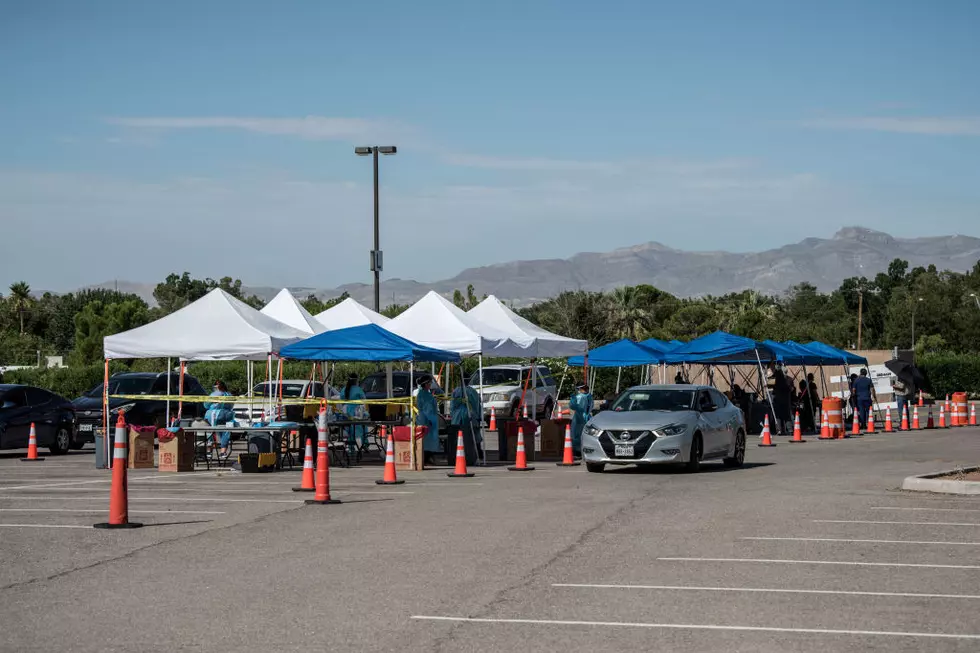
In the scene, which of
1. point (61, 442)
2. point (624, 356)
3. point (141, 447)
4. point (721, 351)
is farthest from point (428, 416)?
point (721, 351)

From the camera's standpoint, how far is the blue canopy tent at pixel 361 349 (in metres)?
23.4

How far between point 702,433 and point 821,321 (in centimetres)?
10305

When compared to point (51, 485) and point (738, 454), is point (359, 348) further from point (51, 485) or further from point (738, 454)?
point (738, 454)

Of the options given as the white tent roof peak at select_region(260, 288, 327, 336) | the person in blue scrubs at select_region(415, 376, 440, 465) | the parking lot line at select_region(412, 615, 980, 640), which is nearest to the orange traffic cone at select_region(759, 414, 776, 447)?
the person in blue scrubs at select_region(415, 376, 440, 465)

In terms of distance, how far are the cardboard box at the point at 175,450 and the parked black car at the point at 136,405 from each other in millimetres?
6641

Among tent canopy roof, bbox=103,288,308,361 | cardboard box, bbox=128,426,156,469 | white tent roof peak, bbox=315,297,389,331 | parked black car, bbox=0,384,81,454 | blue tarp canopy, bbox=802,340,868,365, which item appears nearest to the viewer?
cardboard box, bbox=128,426,156,469

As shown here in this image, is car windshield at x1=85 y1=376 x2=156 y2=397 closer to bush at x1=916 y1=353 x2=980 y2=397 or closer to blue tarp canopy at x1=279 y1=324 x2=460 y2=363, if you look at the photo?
blue tarp canopy at x1=279 y1=324 x2=460 y2=363

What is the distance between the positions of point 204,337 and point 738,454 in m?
10.0

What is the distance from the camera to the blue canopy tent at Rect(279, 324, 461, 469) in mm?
23375

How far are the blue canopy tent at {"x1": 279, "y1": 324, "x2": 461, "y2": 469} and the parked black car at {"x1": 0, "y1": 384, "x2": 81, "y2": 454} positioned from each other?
24.2 ft

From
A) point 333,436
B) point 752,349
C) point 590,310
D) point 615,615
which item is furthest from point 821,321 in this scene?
point 615,615

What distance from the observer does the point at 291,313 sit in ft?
99.2

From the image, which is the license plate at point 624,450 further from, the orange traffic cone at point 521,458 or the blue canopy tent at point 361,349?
the blue canopy tent at point 361,349

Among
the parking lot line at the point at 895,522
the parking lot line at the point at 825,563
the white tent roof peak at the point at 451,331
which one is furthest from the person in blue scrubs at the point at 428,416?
the parking lot line at the point at 825,563
